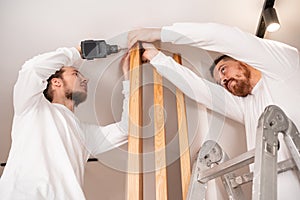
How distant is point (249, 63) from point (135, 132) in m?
0.56

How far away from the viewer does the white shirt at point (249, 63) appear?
160 cm

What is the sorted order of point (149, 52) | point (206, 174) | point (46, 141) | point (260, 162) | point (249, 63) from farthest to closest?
point (149, 52), point (249, 63), point (46, 141), point (206, 174), point (260, 162)

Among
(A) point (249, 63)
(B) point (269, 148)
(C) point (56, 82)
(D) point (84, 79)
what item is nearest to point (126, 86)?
(D) point (84, 79)

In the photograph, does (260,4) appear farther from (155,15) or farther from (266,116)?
(266,116)

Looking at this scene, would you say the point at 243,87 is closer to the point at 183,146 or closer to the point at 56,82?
the point at 183,146

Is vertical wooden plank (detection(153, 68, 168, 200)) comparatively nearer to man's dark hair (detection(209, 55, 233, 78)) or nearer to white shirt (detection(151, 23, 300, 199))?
white shirt (detection(151, 23, 300, 199))

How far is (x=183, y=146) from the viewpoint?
1556mm

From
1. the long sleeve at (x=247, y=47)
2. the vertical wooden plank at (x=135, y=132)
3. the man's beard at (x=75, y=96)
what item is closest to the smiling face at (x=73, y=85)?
the man's beard at (x=75, y=96)

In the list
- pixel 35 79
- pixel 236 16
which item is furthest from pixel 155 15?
pixel 35 79

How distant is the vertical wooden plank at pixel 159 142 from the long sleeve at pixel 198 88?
7 cm

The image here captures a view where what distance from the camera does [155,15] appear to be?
1.83 meters

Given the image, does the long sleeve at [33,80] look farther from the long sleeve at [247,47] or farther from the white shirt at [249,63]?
the long sleeve at [247,47]

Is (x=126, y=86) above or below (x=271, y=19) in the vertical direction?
below

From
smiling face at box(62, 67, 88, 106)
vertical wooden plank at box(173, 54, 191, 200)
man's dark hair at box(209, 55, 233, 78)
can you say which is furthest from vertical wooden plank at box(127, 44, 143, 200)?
man's dark hair at box(209, 55, 233, 78)
